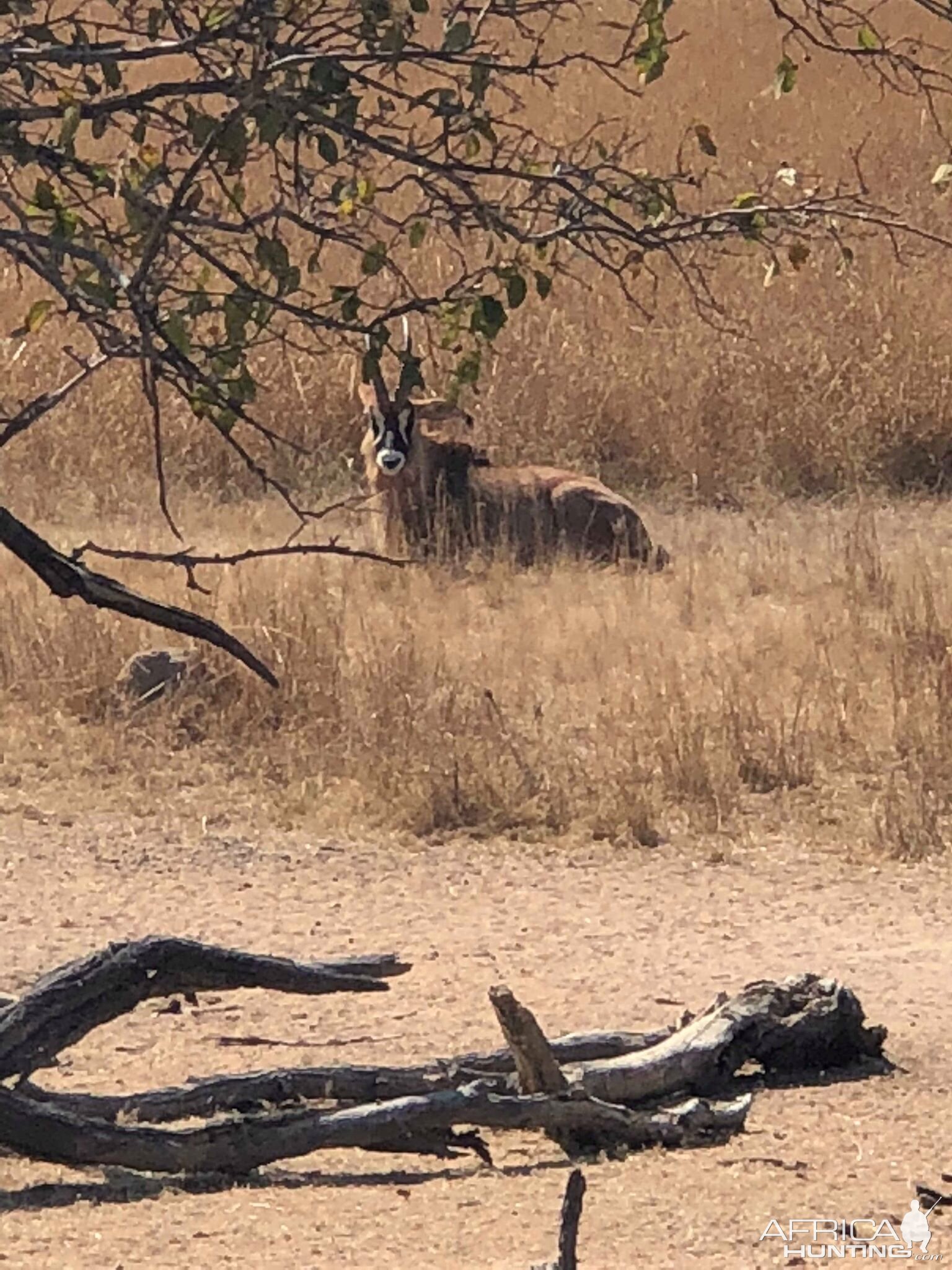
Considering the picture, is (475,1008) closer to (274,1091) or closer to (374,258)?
(274,1091)

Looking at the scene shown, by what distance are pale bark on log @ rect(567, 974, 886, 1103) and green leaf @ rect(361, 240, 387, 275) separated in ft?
5.89

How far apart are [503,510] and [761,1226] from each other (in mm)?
8275

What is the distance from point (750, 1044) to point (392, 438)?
7500 millimetres

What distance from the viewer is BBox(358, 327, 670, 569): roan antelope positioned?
1188cm

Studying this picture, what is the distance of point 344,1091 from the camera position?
4543 millimetres

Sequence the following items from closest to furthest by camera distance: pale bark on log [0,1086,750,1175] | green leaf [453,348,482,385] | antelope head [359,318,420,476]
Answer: green leaf [453,348,482,385], pale bark on log [0,1086,750,1175], antelope head [359,318,420,476]

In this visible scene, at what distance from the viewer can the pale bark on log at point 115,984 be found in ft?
14.8

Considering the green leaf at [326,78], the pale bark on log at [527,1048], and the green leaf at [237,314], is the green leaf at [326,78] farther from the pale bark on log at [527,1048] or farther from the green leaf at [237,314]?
the pale bark on log at [527,1048]

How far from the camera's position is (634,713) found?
28.1 feet

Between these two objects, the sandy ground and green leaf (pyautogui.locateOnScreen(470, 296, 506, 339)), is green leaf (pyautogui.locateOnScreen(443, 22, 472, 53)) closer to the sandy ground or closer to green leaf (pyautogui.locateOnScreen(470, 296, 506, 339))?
green leaf (pyautogui.locateOnScreen(470, 296, 506, 339))

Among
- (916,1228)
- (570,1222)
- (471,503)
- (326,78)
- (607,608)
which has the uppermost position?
(326,78)

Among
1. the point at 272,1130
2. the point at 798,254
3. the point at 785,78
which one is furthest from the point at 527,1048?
the point at 785,78

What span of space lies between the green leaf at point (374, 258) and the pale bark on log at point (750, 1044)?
→ 180 cm

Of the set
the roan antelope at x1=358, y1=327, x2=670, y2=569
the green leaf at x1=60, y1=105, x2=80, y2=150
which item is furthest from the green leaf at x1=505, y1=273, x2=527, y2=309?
the roan antelope at x1=358, y1=327, x2=670, y2=569
